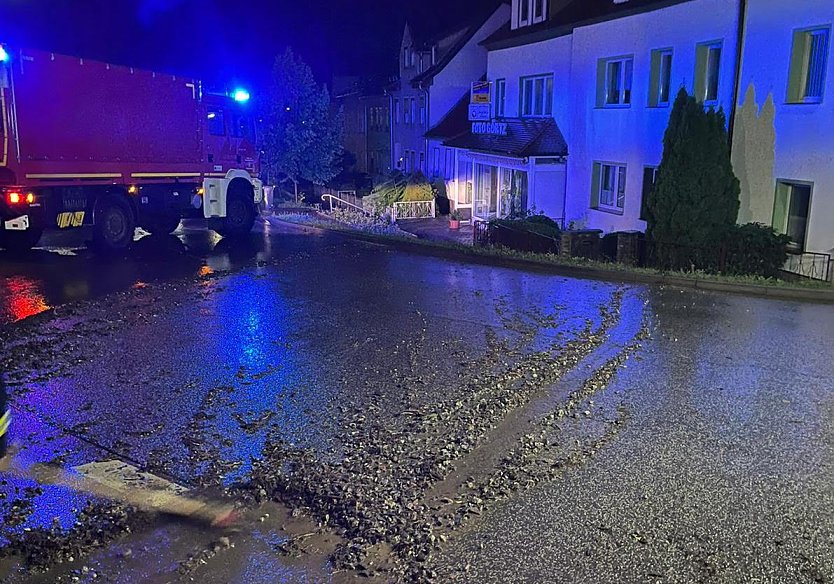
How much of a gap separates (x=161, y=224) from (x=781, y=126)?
15.1 meters

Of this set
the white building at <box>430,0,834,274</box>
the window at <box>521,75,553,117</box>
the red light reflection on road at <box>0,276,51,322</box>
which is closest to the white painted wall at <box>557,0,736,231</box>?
the white building at <box>430,0,834,274</box>

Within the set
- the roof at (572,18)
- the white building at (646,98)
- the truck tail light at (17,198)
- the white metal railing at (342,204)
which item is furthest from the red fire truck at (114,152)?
the roof at (572,18)

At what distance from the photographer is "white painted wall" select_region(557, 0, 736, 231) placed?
16844 mm

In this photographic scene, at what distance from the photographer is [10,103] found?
15.5 metres

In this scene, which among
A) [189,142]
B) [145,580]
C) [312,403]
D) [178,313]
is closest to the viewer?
[145,580]

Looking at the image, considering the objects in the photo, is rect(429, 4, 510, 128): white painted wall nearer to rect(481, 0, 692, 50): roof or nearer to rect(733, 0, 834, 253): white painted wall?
rect(481, 0, 692, 50): roof

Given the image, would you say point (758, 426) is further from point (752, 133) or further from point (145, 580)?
point (752, 133)

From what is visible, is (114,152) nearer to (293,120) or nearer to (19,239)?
(19,239)

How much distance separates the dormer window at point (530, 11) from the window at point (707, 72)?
8357mm

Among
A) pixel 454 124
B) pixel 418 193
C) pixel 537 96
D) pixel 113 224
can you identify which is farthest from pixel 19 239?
pixel 454 124

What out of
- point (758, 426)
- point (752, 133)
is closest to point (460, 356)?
point (758, 426)

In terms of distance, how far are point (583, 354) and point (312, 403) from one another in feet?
12.1

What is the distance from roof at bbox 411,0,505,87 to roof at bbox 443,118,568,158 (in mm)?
8137

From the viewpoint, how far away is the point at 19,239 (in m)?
16.5
